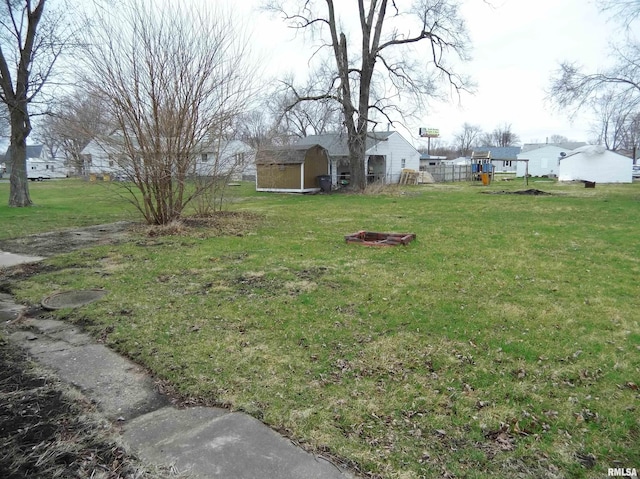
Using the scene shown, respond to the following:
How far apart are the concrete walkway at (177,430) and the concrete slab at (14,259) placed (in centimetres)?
396

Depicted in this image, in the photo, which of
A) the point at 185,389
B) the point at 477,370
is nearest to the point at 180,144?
the point at 185,389

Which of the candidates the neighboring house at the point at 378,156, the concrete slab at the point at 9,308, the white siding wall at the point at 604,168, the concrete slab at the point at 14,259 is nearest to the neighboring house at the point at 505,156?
the white siding wall at the point at 604,168

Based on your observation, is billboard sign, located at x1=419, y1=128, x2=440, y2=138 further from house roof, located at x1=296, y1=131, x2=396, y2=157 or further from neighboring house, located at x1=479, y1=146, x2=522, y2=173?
house roof, located at x1=296, y1=131, x2=396, y2=157

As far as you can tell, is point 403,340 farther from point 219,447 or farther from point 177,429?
point 177,429

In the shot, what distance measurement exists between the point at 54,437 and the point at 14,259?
240 inches

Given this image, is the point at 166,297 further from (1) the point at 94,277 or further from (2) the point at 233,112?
(2) the point at 233,112

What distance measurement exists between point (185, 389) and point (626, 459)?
9.08ft

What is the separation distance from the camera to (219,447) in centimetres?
238

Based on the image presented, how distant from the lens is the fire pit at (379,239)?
7906 millimetres

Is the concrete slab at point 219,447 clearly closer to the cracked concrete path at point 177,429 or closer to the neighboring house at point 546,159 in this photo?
the cracked concrete path at point 177,429

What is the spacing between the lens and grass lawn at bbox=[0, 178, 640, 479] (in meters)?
2.45

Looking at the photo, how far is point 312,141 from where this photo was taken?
2900 centimetres

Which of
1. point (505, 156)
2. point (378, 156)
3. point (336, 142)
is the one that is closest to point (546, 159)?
point (505, 156)

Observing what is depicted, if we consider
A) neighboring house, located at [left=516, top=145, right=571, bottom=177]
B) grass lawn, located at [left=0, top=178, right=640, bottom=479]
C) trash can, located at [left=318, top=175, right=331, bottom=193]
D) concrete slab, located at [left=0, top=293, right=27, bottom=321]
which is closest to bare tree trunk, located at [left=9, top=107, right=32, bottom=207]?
grass lawn, located at [left=0, top=178, right=640, bottom=479]
